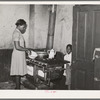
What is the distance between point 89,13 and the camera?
210 centimetres

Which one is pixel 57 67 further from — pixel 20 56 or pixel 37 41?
pixel 37 41

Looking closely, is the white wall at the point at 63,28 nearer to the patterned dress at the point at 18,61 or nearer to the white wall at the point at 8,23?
the white wall at the point at 8,23

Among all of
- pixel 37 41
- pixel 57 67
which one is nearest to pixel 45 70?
pixel 57 67

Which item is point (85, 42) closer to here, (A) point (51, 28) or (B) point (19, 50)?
(B) point (19, 50)

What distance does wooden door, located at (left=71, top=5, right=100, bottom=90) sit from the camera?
2084mm

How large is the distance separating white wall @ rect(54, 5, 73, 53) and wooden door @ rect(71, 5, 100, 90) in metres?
0.70

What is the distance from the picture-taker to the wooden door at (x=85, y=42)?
82.0 inches

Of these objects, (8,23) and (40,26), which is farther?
(40,26)

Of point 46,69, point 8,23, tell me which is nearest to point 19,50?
point 46,69

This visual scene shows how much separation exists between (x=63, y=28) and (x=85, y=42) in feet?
2.91

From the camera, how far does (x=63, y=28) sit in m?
2.98

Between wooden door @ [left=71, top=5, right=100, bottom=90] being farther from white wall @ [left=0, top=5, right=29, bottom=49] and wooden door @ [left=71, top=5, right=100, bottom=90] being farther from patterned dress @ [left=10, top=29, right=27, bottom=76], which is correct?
white wall @ [left=0, top=5, right=29, bottom=49]

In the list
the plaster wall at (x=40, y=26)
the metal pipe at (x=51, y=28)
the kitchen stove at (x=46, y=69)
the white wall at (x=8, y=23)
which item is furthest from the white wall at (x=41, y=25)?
the kitchen stove at (x=46, y=69)

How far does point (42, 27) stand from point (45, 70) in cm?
87
